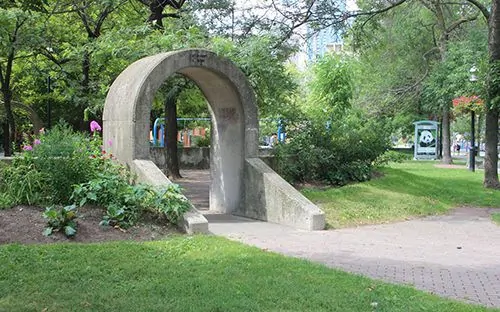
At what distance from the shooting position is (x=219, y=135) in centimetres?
1262

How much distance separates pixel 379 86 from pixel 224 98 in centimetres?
2490

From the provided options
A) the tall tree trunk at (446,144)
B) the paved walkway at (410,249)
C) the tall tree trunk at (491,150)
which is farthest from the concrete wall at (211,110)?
the tall tree trunk at (446,144)

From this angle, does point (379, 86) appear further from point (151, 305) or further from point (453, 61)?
point (151, 305)

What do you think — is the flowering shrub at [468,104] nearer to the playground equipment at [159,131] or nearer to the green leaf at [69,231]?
the playground equipment at [159,131]

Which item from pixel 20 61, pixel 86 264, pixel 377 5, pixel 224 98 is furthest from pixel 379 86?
pixel 86 264

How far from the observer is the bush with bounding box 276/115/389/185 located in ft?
46.8

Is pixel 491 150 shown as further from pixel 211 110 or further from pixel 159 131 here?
pixel 159 131

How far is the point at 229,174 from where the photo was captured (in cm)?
1250

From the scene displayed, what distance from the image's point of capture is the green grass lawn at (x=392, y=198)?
11.7 m

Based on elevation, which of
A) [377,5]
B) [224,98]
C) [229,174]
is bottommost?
[229,174]

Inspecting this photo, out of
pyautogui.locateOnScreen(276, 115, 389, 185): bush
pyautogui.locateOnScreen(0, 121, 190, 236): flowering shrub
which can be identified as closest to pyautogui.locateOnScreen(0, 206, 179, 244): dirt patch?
pyautogui.locateOnScreen(0, 121, 190, 236): flowering shrub

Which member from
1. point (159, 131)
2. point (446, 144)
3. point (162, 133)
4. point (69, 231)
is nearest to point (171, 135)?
point (162, 133)

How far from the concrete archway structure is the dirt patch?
611 mm

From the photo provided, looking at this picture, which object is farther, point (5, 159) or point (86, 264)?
point (5, 159)
